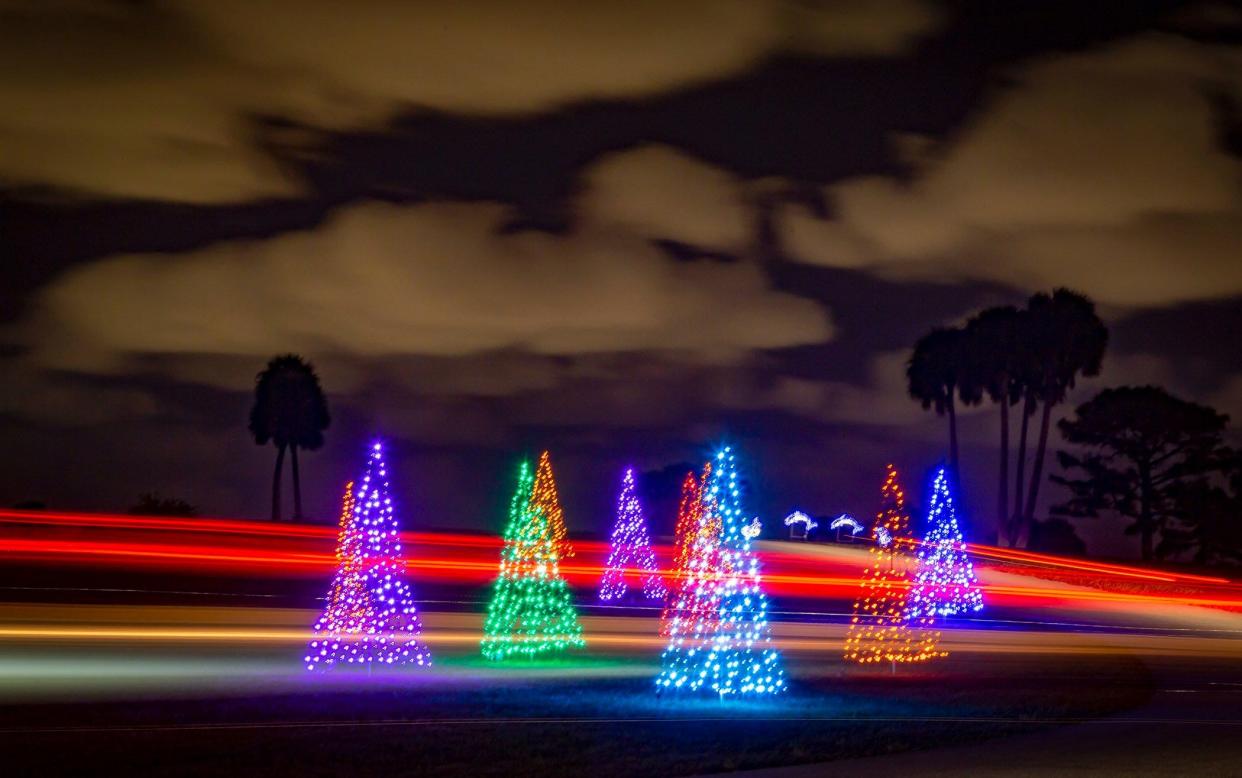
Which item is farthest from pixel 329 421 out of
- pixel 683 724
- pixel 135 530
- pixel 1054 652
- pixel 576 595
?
pixel 683 724

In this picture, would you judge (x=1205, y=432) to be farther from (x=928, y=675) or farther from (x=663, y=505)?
(x=928, y=675)

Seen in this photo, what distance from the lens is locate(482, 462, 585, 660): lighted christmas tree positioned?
17844mm

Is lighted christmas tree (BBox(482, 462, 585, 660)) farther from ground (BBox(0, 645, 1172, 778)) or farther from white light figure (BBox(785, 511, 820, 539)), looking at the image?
white light figure (BBox(785, 511, 820, 539))

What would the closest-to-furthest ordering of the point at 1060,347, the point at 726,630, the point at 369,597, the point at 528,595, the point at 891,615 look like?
the point at 726,630 → the point at 369,597 → the point at 528,595 → the point at 891,615 → the point at 1060,347

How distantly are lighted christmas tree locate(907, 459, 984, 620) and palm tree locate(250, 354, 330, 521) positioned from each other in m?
40.7

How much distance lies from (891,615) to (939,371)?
4113 centimetres

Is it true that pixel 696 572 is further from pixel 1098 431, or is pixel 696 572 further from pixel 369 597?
pixel 1098 431

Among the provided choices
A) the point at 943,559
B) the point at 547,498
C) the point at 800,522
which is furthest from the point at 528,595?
the point at 800,522

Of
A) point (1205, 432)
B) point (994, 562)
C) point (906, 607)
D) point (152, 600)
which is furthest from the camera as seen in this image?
point (1205, 432)

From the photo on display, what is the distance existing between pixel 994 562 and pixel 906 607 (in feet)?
78.7

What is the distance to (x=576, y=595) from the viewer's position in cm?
3016

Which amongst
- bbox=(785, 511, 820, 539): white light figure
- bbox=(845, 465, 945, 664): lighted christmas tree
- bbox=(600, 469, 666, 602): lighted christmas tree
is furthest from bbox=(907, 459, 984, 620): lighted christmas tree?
bbox=(785, 511, 820, 539): white light figure

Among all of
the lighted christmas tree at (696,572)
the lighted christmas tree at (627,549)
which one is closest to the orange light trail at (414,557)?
the lighted christmas tree at (627,549)

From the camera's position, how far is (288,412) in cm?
5781
